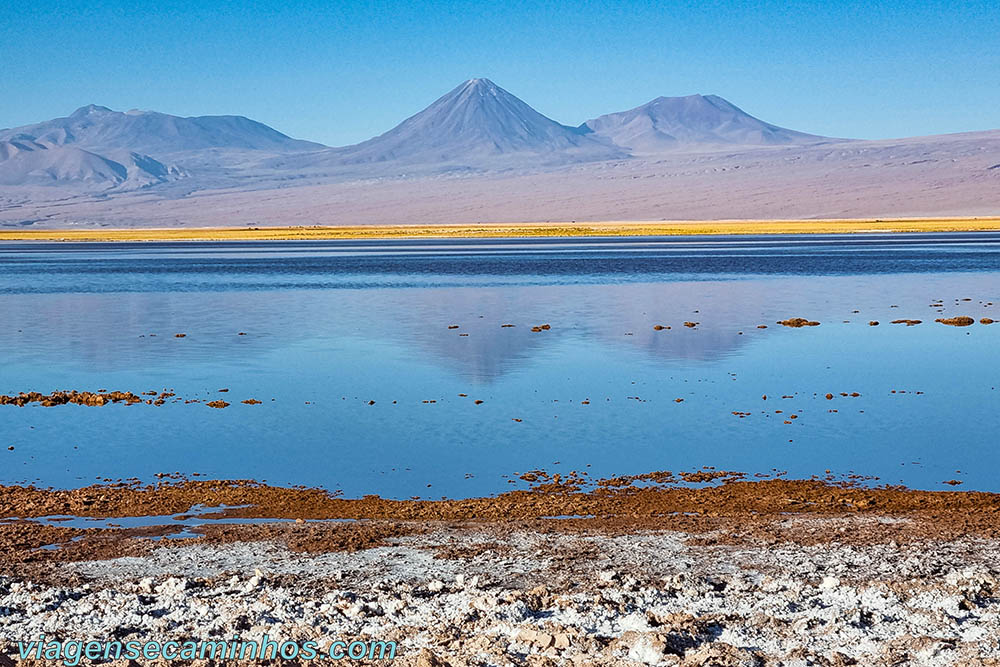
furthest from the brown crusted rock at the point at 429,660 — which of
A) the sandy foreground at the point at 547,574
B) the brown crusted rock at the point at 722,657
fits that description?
the brown crusted rock at the point at 722,657

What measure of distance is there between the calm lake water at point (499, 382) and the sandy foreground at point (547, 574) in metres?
1.08

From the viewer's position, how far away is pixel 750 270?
46.5 m

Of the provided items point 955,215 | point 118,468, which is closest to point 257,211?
point 955,215

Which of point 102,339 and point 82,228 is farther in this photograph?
point 82,228

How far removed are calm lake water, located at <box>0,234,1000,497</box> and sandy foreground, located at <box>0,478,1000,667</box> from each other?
3.53 ft

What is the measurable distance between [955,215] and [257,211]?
108m

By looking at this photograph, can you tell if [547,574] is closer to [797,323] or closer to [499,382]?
[499,382]

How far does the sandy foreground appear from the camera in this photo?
6.46 meters

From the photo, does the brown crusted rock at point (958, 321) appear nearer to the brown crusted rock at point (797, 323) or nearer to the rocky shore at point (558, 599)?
the brown crusted rock at point (797, 323)

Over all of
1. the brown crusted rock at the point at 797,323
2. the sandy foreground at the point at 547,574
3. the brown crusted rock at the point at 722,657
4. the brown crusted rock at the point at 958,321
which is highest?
the brown crusted rock at the point at 722,657

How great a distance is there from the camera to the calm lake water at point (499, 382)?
1158 cm

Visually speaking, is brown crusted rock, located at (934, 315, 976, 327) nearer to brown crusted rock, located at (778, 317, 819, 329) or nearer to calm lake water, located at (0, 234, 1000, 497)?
calm lake water, located at (0, 234, 1000, 497)

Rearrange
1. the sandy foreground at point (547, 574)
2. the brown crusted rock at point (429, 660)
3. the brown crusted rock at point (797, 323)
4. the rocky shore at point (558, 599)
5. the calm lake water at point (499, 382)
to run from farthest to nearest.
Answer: the brown crusted rock at point (797, 323) → the calm lake water at point (499, 382) → the sandy foreground at point (547, 574) → the rocky shore at point (558, 599) → the brown crusted rock at point (429, 660)

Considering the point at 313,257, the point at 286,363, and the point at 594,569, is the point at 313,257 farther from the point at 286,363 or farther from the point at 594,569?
the point at 594,569
